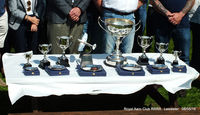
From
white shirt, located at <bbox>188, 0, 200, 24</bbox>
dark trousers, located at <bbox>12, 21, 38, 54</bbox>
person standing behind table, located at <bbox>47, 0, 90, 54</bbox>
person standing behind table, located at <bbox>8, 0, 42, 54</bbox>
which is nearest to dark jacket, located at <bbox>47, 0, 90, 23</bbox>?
person standing behind table, located at <bbox>47, 0, 90, 54</bbox>

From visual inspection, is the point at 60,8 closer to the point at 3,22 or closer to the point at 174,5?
the point at 3,22

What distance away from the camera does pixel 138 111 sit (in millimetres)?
3686

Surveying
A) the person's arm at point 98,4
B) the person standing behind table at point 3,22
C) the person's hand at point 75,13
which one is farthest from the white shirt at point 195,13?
the person standing behind table at point 3,22

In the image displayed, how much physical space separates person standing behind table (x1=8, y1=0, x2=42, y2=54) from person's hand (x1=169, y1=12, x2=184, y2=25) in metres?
1.81

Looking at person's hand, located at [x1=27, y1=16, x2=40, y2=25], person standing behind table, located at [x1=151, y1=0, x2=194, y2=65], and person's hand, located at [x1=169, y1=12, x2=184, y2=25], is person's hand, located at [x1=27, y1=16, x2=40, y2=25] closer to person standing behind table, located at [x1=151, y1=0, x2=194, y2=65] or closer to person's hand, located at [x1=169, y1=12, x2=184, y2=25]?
person standing behind table, located at [x1=151, y1=0, x2=194, y2=65]

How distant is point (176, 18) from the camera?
5.18 metres

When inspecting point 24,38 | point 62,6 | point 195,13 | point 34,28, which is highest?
point 62,6

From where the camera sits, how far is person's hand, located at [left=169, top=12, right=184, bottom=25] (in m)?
5.19

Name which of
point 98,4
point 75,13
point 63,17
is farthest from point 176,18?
point 63,17

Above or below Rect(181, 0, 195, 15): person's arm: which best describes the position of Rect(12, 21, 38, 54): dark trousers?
below

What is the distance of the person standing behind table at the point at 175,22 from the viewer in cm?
Result: 524

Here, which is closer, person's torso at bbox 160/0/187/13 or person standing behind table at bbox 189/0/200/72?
person's torso at bbox 160/0/187/13

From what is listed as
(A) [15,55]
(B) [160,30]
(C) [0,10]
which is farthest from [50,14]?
(B) [160,30]

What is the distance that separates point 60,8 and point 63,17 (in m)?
0.14
